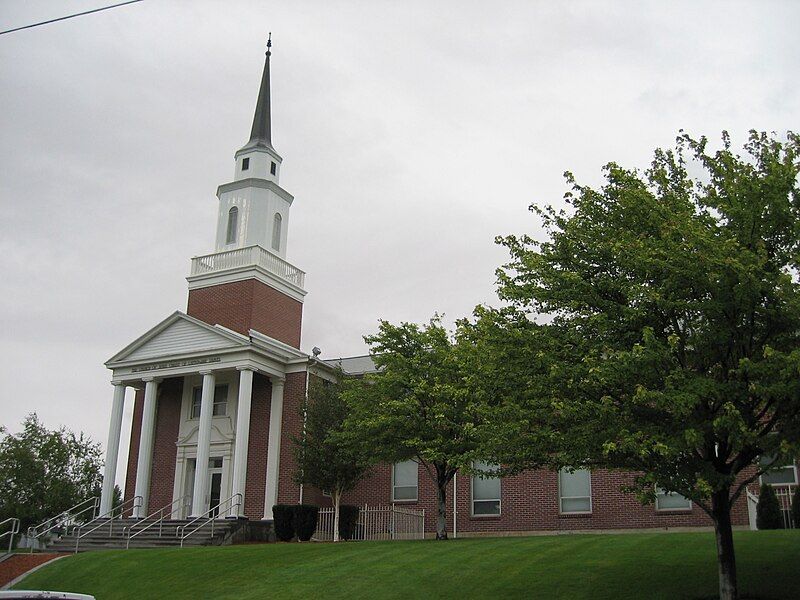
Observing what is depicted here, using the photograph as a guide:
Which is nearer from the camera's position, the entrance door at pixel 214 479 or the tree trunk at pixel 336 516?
the tree trunk at pixel 336 516

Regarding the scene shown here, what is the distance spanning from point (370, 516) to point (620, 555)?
14117mm

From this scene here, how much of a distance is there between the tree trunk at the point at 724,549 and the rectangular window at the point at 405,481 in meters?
19.4

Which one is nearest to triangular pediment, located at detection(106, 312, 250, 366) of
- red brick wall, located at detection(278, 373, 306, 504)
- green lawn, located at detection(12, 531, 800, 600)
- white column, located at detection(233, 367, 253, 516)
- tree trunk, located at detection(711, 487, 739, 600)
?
white column, located at detection(233, 367, 253, 516)

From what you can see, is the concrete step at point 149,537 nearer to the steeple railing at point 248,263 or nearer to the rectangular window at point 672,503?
the steeple railing at point 248,263

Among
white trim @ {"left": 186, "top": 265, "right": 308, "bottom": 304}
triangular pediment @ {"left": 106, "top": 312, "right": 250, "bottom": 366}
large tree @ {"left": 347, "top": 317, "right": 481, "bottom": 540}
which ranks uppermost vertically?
white trim @ {"left": 186, "top": 265, "right": 308, "bottom": 304}

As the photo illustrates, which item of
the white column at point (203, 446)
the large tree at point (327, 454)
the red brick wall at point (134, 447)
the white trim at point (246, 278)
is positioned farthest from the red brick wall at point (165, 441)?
the large tree at point (327, 454)

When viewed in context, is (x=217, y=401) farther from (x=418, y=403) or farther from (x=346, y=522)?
(x=418, y=403)

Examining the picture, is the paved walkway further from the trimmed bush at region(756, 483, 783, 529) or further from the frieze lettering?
the trimmed bush at region(756, 483, 783, 529)

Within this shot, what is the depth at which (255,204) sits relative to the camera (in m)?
37.7

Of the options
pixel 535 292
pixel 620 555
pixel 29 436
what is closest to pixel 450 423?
pixel 620 555

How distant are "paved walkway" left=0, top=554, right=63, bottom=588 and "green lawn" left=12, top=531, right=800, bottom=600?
2.85ft

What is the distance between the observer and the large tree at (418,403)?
23.5 meters

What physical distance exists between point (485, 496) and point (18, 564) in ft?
51.3

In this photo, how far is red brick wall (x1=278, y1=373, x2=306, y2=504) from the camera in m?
31.0
